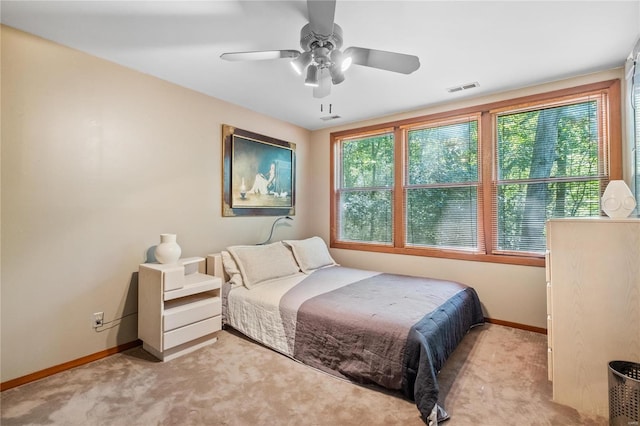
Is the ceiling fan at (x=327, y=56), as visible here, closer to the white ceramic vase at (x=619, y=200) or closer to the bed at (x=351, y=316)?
the white ceramic vase at (x=619, y=200)

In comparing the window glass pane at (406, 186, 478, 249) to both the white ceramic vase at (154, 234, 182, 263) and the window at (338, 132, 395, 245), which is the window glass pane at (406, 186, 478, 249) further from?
the white ceramic vase at (154, 234, 182, 263)

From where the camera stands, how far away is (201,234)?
327 cm

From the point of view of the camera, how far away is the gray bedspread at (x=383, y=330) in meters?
1.89

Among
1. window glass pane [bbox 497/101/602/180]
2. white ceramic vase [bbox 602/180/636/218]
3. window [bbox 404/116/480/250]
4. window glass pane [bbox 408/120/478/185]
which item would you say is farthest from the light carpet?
window glass pane [bbox 408/120/478/185]

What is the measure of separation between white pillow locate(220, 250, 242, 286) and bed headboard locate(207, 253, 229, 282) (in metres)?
0.04

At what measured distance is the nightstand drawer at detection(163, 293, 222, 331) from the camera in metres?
2.42

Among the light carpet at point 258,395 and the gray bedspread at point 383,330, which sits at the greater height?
the gray bedspread at point 383,330

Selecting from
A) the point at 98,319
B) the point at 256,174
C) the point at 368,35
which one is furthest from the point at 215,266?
the point at 368,35

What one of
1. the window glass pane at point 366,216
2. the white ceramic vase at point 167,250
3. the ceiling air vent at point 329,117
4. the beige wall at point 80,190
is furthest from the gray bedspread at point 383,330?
the ceiling air vent at point 329,117

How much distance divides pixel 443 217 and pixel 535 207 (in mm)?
918

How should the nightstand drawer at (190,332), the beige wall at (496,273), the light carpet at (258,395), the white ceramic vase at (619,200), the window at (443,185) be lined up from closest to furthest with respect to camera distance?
1. the light carpet at (258,395)
2. the white ceramic vase at (619,200)
3. the nightstand drawer at (190,332)
4. the beige wall at (496,273)
5. the window at (443,185)

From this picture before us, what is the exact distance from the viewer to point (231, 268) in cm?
315

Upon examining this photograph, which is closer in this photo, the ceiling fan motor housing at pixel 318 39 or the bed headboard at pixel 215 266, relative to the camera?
the ceiling fan motor housing at pixel 318 39

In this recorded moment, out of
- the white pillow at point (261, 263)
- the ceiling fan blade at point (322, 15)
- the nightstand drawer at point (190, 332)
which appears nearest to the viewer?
the ceiling fan blade at point (322, 15)
